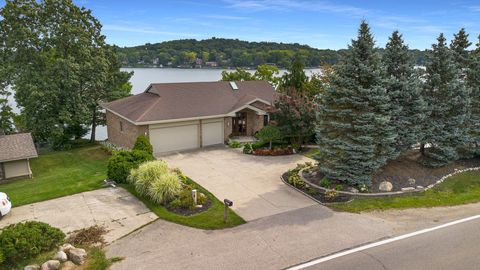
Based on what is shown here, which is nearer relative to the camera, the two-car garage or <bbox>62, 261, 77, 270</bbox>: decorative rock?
<bbox>62, 261, 77, 270</bbox>: decorative rock

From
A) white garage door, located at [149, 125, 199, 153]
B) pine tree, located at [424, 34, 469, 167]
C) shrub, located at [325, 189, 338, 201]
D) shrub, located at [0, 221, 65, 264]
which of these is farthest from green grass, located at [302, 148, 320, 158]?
shrub, located at [0, 221, 65, 264]

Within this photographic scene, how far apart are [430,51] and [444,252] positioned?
435 inches

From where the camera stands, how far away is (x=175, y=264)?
946cm

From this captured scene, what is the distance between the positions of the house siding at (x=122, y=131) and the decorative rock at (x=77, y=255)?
1253 cm

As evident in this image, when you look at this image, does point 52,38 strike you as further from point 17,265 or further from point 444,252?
point 444,252

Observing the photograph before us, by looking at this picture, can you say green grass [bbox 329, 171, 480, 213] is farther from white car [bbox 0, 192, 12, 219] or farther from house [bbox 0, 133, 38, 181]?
house [bbox 0, 133, 38, 181]

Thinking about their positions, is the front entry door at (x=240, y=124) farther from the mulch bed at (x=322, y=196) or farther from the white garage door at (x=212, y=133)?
the mulch bed at (x=322, y=196)

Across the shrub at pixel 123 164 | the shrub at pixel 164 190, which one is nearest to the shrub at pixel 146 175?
the shrub at pixel 164 190

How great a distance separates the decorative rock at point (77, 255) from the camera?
954 centimetres

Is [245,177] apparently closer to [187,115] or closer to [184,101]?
[187,115]

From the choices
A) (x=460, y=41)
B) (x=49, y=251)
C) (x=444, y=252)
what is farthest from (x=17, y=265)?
(x=460, y=41)

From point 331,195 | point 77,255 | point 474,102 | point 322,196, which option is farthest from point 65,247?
point 474,102

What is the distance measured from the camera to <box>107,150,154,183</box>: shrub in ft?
53.5

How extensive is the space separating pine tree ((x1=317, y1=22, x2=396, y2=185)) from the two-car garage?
10.6 m
